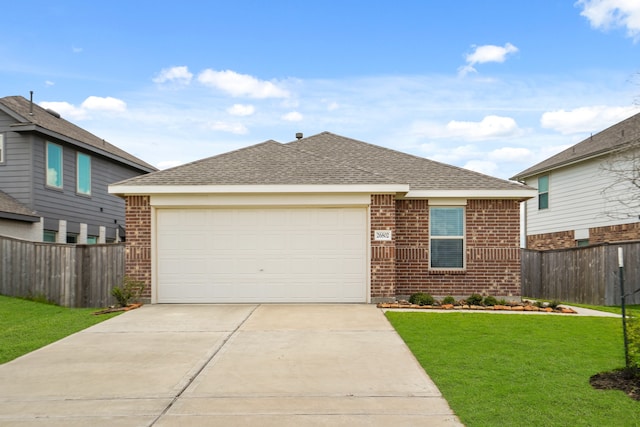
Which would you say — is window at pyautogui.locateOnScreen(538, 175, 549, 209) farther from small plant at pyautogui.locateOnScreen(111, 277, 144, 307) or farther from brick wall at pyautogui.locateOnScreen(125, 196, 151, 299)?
small plant at pyautogui.locateOnScreen(111, 277, 144, 307)

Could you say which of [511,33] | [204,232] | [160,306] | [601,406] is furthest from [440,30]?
[601,406]

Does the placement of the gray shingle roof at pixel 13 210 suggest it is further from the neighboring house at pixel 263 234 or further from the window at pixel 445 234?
the window at pixel 445 234

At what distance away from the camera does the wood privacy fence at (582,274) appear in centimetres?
1605

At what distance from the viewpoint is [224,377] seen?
7551mm

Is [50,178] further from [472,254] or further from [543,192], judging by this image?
[543,192]

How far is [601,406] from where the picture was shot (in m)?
6.24

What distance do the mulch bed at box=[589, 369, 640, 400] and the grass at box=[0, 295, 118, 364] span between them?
8.36 meters

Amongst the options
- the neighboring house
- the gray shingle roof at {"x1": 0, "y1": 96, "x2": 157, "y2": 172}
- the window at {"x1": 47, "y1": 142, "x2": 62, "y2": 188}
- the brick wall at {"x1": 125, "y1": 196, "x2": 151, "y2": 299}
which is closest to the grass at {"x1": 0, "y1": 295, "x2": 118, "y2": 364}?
the brick wall at {"x1": 125, "y1": 196, "x2": 151, "y2": 299}

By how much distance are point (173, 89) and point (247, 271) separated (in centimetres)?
851

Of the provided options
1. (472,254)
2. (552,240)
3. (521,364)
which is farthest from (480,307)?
(552,240)

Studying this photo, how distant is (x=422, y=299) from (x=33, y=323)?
28.5 feet

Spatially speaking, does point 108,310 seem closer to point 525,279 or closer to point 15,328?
point 15,328

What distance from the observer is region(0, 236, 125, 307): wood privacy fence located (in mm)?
14547

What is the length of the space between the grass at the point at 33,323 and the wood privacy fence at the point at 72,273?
15.6 inches
